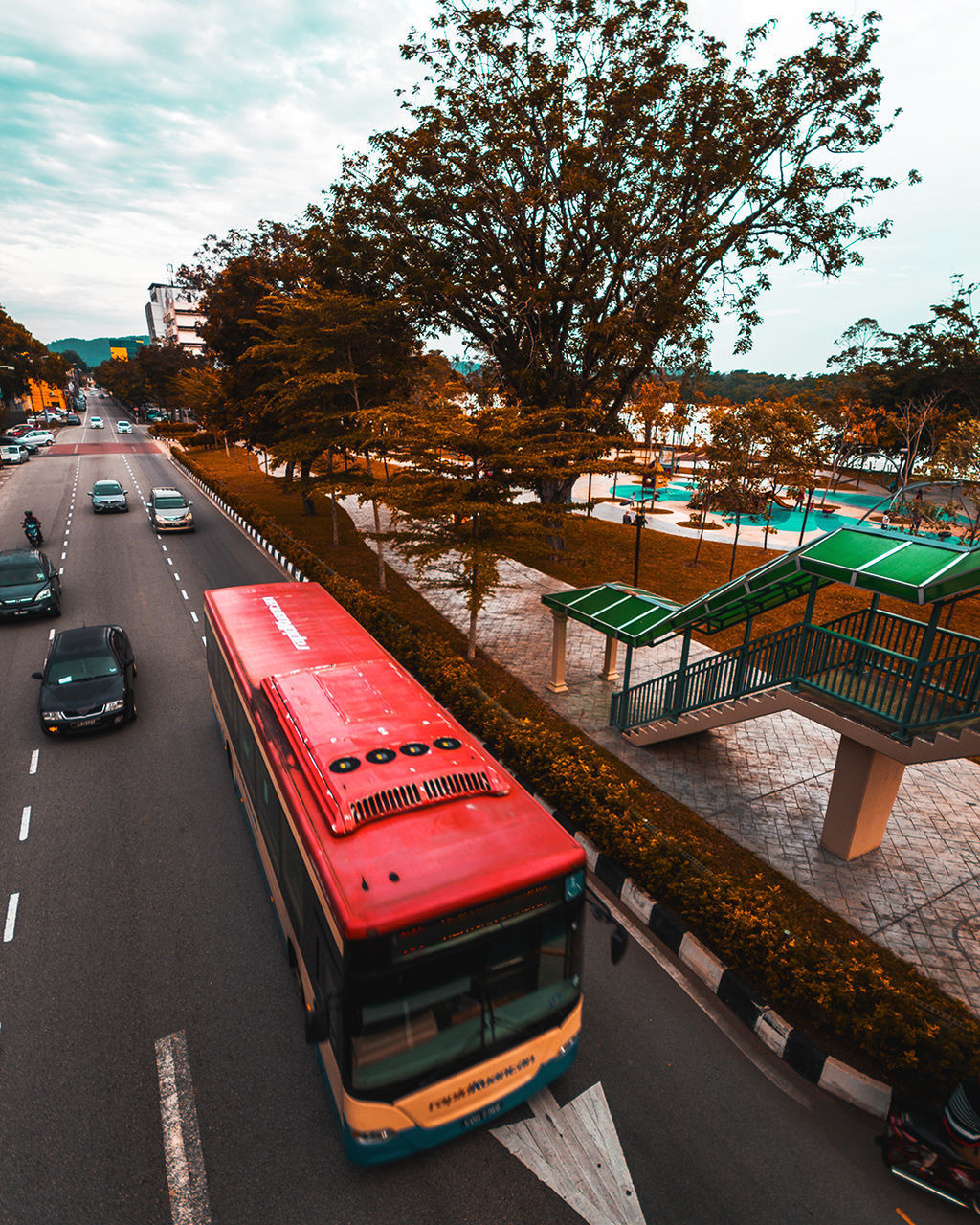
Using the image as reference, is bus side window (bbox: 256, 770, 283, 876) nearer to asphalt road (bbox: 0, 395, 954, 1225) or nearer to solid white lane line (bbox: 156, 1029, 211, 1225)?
asphalt road (bbox: 0, 395, 954, 1225)

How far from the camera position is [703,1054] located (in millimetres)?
6289

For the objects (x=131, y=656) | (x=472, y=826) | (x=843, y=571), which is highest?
(x=843, y=571)

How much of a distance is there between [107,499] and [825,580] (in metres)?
33.7

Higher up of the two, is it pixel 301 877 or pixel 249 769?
pixel 301 877

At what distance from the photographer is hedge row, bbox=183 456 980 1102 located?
5668 millimetres

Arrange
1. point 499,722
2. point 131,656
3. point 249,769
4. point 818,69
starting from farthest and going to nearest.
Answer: point 818,69
point 131,656
point 499,722
point 249,769

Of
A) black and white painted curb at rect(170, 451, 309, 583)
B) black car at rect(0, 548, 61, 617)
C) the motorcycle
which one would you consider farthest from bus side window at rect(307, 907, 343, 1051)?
black car at rect(0, 548, 61, 617)

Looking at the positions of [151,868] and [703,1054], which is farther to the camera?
[151,868]

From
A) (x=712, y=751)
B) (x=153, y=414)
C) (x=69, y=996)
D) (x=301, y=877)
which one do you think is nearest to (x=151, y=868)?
(x=69, y=996)

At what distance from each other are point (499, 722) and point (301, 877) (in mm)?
5720

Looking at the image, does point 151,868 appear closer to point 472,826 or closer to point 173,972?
→ point 173,972

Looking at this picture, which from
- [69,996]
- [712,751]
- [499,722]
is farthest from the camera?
[712,751]

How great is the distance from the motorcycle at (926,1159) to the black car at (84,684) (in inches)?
494

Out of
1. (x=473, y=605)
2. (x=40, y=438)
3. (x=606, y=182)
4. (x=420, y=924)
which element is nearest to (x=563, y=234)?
(x=606, y=182)
